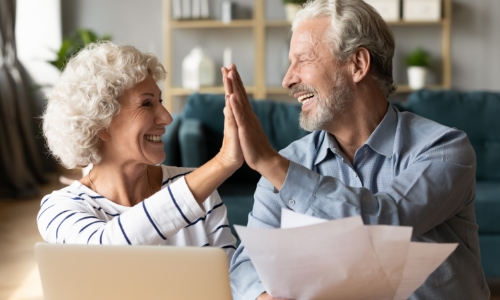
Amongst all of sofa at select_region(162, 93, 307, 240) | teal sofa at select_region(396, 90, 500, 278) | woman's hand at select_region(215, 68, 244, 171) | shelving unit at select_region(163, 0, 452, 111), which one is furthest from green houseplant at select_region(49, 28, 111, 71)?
woman's hand at select_region(215, 68, 244, 171)

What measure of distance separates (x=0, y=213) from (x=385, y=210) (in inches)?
173

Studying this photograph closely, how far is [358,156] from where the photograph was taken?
1455 millimetres

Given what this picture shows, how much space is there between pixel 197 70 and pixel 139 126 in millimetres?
4884

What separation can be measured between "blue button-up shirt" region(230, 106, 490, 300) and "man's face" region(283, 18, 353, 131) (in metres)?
0.08

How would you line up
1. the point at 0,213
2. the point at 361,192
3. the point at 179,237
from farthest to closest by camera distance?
1. the point at 0,213
2. the point at 179,237
3. the point at 361,192

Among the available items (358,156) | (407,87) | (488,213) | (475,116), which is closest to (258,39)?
(407,87)

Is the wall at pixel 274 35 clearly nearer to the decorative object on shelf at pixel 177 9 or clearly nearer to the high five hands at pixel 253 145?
the decorative object on shelf at pixel 177 9

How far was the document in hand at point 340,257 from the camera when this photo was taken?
0.89 m

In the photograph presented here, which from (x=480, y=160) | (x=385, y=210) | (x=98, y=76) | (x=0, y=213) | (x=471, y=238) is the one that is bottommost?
(x=0, y=213)

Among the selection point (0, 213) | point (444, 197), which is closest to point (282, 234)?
point (444, 197)

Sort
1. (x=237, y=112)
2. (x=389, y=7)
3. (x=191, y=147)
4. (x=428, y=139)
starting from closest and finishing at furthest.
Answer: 1. (x=237, y=112)
2. (x=428, y=139)
3. (x=191, y=147)
4. (x=389, y=7)

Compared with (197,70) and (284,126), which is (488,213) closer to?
(284,126)

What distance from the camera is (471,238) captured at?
1.38 metres

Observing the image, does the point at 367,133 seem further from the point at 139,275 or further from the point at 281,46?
the point at 281,46
